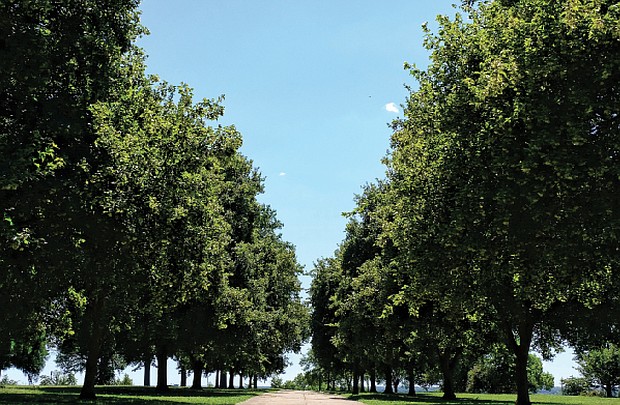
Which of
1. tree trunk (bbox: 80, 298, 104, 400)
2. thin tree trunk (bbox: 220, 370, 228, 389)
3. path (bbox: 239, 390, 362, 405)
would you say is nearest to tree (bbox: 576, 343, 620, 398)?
thin tree trunk (bbox: 220, 370, 228, 389)

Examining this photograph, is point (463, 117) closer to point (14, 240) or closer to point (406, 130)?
point (406, 130)

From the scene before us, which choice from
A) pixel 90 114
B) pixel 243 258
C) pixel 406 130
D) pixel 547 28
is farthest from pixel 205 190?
pixel 243 258

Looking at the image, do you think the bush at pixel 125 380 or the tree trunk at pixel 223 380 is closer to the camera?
the tree trunk at pixel 223 380

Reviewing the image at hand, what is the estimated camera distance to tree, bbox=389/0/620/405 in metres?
A: 17.0

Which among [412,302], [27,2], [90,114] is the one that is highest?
[27,2]

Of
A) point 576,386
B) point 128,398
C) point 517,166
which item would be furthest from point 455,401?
point 576,386

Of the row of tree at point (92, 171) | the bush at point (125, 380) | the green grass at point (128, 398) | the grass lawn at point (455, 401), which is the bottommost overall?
the bush at point (125, 380)

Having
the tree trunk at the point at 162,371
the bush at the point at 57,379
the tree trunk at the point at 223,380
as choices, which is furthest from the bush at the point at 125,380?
the tree trunk at the point at 162,371

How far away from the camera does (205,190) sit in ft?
78.6

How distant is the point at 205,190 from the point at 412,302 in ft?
38.6

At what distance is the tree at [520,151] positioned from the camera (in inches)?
671

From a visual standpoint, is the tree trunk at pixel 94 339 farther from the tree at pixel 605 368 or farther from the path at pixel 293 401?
the tree at pixel 605 368

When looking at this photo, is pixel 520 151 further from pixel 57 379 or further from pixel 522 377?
pixel 57 379

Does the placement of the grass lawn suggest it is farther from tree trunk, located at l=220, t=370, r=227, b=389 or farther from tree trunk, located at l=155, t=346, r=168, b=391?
tree trunk, located at l=220, t=370, r=227, b=389
